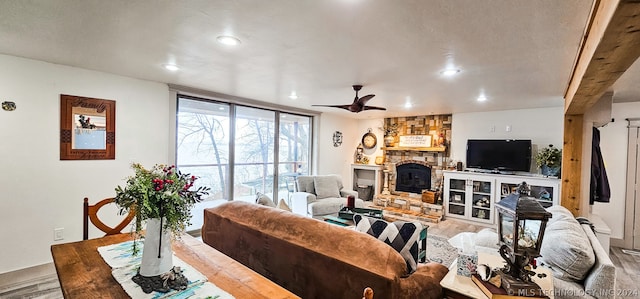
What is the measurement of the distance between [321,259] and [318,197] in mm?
3734

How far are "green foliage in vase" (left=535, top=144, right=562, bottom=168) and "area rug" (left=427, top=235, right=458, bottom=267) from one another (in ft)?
7.26

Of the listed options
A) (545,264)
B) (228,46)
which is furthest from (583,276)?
(228,46)

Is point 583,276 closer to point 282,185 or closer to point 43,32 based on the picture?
point 43,32

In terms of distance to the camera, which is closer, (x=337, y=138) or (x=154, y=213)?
(x=154, y=213)

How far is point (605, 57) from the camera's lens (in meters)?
→ 1.61

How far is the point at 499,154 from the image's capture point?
5.25 m

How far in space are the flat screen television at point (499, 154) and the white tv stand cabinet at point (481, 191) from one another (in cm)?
18

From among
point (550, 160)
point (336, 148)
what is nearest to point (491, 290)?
point (550, 160)

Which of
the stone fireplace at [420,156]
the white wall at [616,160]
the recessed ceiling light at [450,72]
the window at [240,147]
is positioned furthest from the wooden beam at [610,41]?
the window at [240,147]

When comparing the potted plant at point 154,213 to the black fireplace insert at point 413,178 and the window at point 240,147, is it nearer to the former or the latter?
the window at point 240,147

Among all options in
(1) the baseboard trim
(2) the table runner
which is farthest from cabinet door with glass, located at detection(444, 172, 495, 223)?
(1) the baseboard trim

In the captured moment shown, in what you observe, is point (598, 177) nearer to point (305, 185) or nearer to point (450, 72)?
point (450, 72)

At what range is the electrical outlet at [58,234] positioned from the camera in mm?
3032

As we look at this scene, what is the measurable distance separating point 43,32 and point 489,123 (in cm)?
650
